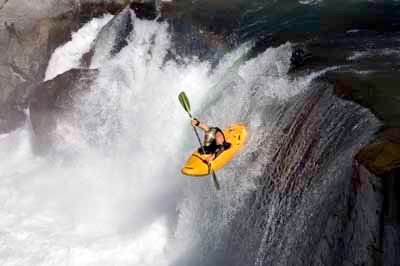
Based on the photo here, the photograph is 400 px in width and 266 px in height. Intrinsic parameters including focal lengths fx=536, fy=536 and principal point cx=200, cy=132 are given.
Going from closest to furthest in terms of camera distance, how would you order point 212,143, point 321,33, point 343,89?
point 343,89 < point 212,143 < point 321,33

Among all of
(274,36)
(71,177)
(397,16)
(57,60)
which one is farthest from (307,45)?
(57,60)

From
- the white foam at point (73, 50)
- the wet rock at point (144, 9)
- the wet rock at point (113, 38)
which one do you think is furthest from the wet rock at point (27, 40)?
the wet rock at point (144, 9)

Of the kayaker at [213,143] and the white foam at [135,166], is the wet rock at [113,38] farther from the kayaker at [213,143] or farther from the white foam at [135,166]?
the kayaker at [213,143]

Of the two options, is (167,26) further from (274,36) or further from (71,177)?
(71,177)

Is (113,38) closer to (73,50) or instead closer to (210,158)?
(73,50)

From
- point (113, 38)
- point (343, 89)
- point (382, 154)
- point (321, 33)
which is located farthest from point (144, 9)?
point (382, 154)

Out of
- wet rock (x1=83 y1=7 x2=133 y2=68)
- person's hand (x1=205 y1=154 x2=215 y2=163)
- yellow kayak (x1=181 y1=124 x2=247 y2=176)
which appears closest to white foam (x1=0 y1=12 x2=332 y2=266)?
yellow kayak (x1=181 y1=124 x2=247 y2=176)
